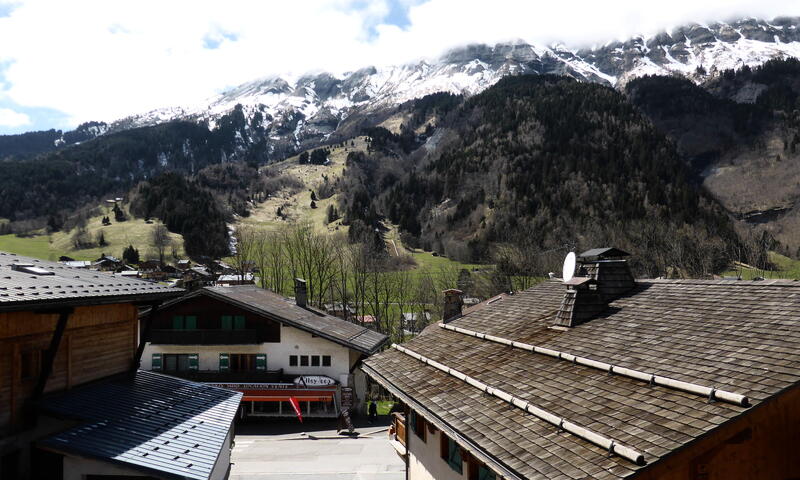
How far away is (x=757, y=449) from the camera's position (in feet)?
25.1

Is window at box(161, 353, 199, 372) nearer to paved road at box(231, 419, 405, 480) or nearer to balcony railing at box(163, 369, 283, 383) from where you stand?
balcony railing at box(163, 369, 283, 383)

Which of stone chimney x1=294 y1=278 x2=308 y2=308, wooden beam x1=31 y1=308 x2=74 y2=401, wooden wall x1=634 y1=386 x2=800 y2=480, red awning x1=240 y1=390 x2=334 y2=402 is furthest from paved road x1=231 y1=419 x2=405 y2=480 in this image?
wooden wall x1=634 y1=386 x2=800 y2=480

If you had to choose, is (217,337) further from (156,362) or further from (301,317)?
(301,317)

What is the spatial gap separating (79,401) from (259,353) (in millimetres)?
25292

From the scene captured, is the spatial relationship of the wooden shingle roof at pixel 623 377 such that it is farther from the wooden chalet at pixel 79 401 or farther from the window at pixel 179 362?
the window at pixel 179 362

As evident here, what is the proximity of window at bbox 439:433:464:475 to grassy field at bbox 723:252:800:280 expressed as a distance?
58890 mm

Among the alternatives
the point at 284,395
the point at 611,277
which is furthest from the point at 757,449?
the point at 284,395

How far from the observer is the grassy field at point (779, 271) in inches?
2557

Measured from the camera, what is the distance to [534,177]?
13738 centimetres

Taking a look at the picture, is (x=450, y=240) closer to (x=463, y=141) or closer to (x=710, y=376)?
(x=463, y=141)

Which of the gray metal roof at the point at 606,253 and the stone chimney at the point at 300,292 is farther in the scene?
the stone chimney at the point at 300,292

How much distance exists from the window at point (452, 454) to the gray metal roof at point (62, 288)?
8215 mm

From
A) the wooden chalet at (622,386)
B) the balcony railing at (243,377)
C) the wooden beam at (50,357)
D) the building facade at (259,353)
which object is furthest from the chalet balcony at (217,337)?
the wooden beam at (50,357)

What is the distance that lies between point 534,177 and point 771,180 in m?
68.7
